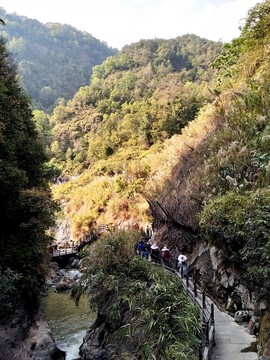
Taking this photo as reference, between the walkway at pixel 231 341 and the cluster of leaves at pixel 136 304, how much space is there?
0.79m

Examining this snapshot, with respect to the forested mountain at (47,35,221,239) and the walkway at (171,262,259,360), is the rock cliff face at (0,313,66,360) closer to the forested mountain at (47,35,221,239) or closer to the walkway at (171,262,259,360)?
the walkway at (171,262,259,360)

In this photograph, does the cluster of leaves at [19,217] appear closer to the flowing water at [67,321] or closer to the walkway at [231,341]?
the flowing water at [67,321]

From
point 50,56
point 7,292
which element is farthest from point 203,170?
point 50,56

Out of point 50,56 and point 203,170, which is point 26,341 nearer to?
point 203,170

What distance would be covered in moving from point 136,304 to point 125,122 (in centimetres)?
4135

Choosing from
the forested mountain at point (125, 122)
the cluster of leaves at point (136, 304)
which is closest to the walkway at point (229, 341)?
the cluster of leaves at point (136, 304)

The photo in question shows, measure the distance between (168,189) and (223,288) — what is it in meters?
9.35

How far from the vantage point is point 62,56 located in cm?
12619

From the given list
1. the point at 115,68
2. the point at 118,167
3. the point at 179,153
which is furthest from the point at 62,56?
the point at 179,153

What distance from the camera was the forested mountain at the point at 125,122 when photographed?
118 ft

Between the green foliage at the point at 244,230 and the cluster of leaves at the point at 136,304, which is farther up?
the green foliage at the point at 244,230

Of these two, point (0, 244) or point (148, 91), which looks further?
point (148, 91)

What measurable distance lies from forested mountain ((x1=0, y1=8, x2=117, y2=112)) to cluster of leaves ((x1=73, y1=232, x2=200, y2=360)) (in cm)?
7980

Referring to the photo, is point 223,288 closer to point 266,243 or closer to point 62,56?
point 266,243
